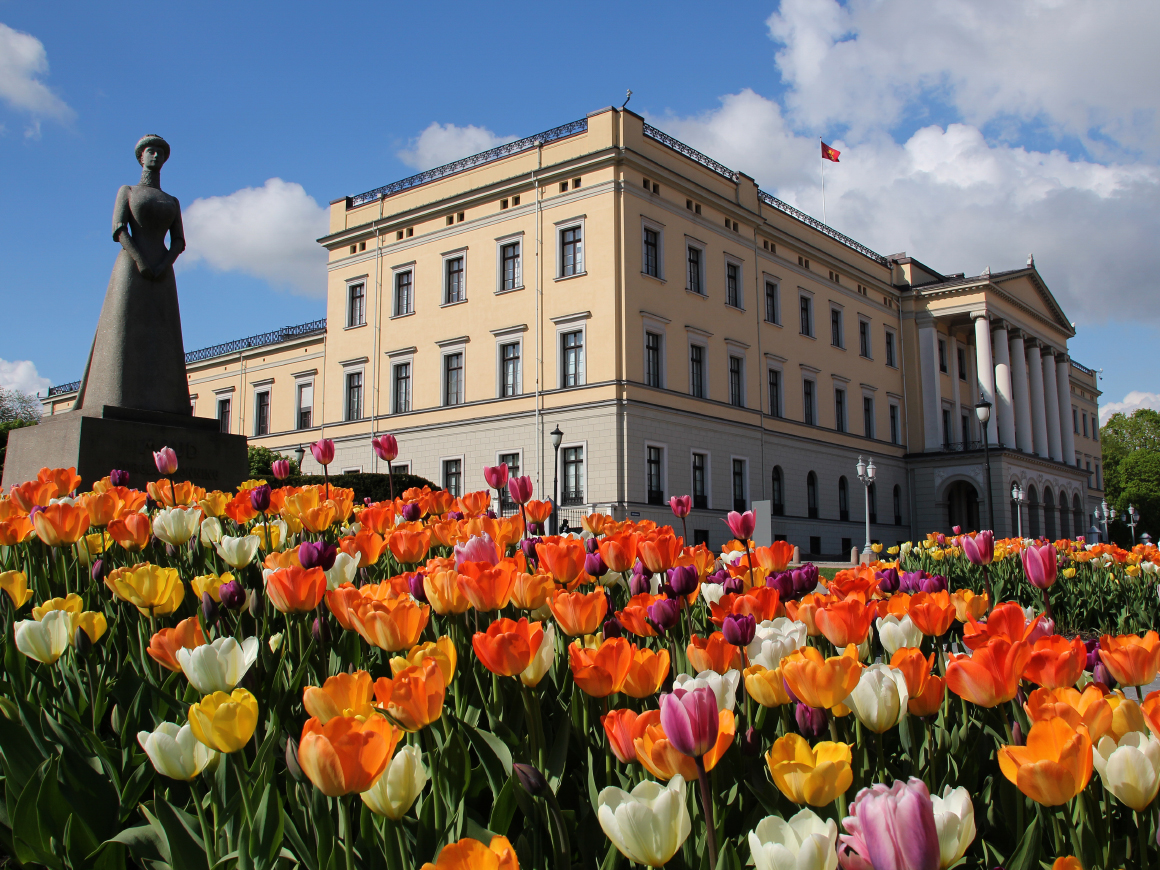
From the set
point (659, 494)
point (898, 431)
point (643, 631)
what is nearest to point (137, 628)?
point (643, 631)

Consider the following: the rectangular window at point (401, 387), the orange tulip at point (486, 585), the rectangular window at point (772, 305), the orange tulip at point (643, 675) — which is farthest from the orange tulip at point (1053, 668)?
the rectangular window at point (772, 305)

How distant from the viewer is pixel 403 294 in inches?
1346

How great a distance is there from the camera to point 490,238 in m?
31.6

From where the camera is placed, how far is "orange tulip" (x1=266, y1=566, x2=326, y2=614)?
6.16 ft

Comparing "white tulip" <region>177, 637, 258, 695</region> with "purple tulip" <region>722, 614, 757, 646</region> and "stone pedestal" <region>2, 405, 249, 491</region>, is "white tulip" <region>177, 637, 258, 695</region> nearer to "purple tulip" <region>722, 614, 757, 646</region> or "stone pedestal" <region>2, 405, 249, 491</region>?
"purple tulip" <region>722, 614, 757, 646</region>

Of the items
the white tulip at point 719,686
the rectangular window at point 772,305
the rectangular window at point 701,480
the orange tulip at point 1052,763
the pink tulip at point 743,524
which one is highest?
the rectangular window at point 772,305

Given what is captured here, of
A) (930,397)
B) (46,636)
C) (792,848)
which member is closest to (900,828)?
(792,848)

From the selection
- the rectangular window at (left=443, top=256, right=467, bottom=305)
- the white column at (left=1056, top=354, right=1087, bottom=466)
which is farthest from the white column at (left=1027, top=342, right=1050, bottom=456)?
the rectangular window at (left=443, top=256, right=467, bottom=305)

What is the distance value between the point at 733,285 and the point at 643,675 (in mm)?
33293

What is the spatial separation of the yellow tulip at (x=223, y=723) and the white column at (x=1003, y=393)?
46512mm

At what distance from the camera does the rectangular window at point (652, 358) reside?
2914cm

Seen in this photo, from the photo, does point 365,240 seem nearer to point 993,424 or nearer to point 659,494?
point 659,494

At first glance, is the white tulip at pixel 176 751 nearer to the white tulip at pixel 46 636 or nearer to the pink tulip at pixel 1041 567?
the white tulip at pixel 46 636

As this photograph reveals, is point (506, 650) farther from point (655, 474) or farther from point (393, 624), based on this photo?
point (655, 474)
